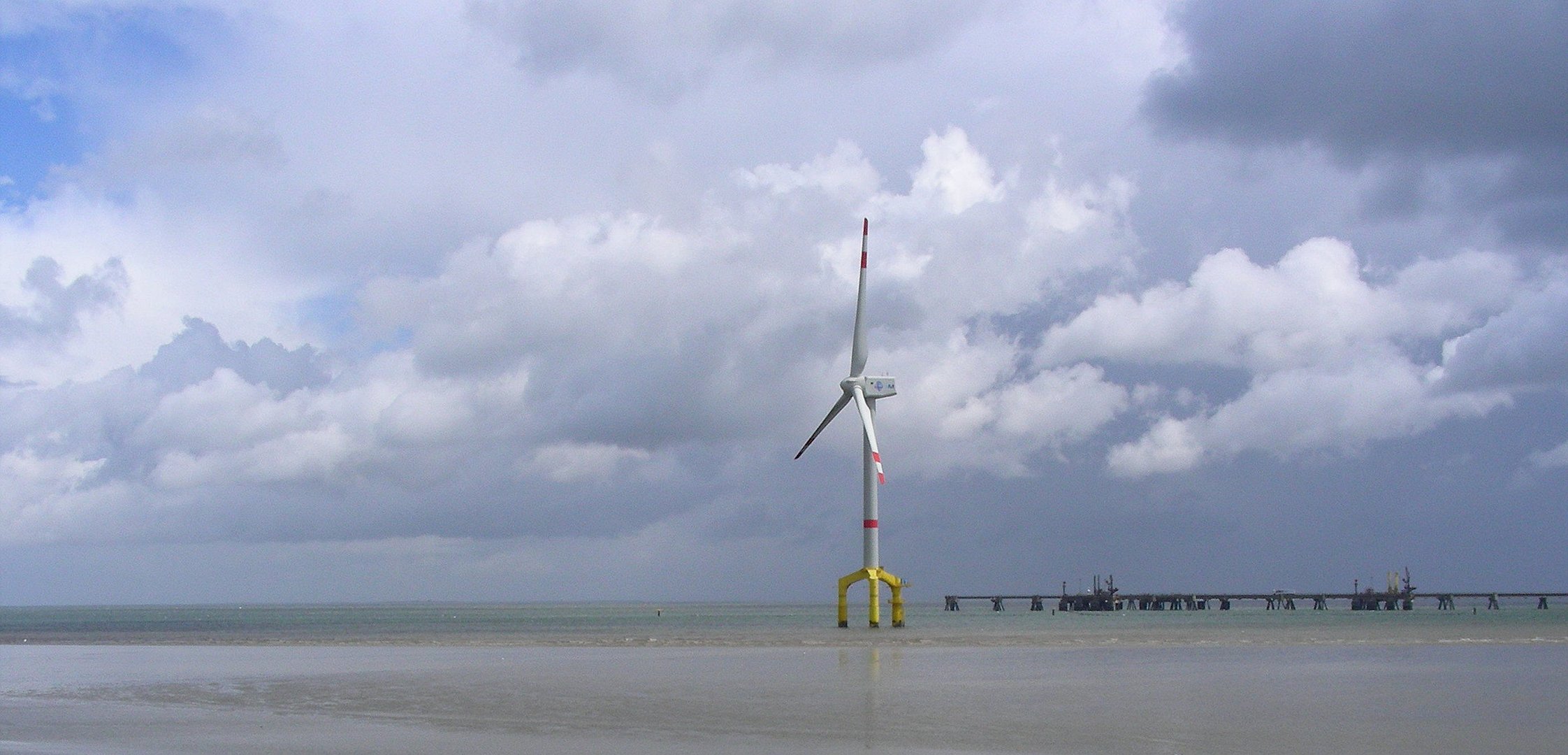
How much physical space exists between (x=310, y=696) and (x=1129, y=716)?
717 inches

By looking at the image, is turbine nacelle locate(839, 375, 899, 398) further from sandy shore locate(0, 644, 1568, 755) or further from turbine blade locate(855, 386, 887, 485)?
sandy shore locate(0, 644, 1568, 755)

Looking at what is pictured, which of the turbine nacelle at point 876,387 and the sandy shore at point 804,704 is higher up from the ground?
the turbine nacelle at point 876,387

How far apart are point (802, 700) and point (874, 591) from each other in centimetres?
4037

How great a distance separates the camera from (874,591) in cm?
6700

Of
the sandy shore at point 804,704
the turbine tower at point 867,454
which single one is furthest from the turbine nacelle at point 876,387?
the sandy shore at point 804,704

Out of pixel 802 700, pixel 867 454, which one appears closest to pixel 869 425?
pixel 867 454

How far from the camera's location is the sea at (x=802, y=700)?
67.1 feet

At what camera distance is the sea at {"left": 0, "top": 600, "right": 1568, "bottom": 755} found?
20.5 metres

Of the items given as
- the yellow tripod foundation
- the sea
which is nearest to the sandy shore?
the sea

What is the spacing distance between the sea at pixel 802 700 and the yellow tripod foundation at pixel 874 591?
50.3 ft

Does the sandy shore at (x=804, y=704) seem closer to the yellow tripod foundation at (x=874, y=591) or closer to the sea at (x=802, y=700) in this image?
the sea at (x=802, y=700)

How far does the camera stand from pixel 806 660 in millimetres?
41844

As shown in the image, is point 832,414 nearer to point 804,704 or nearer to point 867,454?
point 867,454

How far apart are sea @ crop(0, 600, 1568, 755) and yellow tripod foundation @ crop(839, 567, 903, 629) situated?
15339 mm
